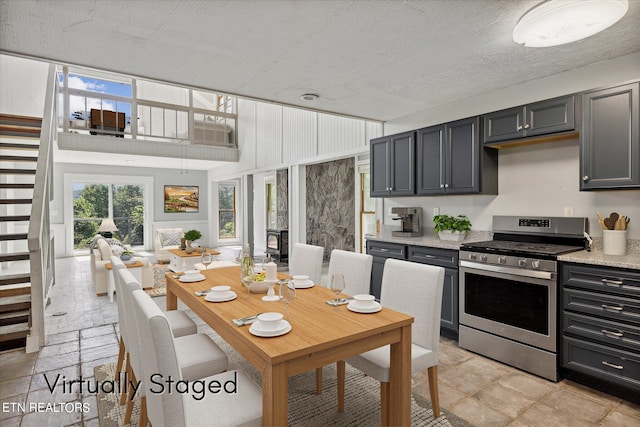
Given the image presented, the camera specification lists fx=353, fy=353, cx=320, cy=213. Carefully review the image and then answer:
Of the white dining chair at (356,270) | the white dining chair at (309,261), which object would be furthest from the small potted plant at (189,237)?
the white dining chair at (356,270)

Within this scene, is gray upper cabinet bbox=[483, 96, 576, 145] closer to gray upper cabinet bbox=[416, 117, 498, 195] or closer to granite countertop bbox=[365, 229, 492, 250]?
gray upper cabinet bbox=[416, 117, 498, 195]

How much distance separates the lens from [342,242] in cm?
757

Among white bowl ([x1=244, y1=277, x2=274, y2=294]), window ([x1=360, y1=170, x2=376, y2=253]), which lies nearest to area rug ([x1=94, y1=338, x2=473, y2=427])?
white bowl ([x1=244, y1=277, x2=274, y2=294])

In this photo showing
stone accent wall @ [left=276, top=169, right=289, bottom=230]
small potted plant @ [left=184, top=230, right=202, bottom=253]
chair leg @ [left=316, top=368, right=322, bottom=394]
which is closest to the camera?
chair leg @ [left=316, top=368, right=322, bottom=394]

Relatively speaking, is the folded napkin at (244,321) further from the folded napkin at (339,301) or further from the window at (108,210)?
the window at (108,210)

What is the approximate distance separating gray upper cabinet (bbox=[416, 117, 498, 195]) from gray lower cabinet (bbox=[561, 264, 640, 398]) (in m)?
1.20

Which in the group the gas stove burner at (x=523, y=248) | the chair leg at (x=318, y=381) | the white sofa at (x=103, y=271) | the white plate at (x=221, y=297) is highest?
the gas stove burner at (x=523, y=248)

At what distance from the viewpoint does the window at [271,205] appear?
364 inches

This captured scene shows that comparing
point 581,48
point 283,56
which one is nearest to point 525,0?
point 581,48

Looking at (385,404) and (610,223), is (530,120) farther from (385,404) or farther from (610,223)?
(385,404)

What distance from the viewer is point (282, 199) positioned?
862cm

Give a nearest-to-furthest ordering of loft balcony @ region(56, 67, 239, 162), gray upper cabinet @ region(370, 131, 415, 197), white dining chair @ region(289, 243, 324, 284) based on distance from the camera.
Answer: white dining chair @ region(289, 243, 324, 284) < gray upper cabinet @ region(370, 131, 415, 197) < loft balcony @ region(56, 67, 239, 162)

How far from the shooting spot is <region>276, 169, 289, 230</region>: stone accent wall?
8.51 meters

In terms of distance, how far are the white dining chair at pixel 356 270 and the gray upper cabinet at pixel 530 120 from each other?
1.75 metres
